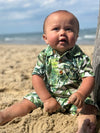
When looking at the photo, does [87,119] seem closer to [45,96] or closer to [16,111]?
[45,96]

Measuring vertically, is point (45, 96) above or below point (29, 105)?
above

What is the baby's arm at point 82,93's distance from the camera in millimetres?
1707

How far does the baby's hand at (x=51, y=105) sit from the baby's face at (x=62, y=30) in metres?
0.52

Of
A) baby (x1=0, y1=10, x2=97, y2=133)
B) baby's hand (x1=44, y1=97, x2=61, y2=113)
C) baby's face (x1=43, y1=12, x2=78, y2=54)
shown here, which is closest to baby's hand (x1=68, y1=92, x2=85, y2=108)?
baby (x1=0, y1=10, x2=97, y2=133)

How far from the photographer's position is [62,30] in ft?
6.41

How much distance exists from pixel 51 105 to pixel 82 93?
0.32 meters

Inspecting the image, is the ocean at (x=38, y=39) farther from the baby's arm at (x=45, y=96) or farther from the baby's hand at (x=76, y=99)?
the baby's hand at (x=76, y=99)

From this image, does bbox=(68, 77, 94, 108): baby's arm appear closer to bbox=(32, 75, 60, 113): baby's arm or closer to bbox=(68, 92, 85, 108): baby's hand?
bbox=(68, 92, 85, 108): baby's hand

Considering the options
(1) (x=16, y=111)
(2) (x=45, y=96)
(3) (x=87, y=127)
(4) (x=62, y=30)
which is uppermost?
(4) (x=62, y=30)

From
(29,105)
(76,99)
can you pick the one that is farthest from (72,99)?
(29,105)

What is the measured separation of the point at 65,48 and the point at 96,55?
518 millimetres

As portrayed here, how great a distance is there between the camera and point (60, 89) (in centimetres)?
206

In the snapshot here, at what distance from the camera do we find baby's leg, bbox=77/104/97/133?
1.72 m

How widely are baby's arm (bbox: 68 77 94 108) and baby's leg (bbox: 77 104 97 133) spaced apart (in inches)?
6.5
